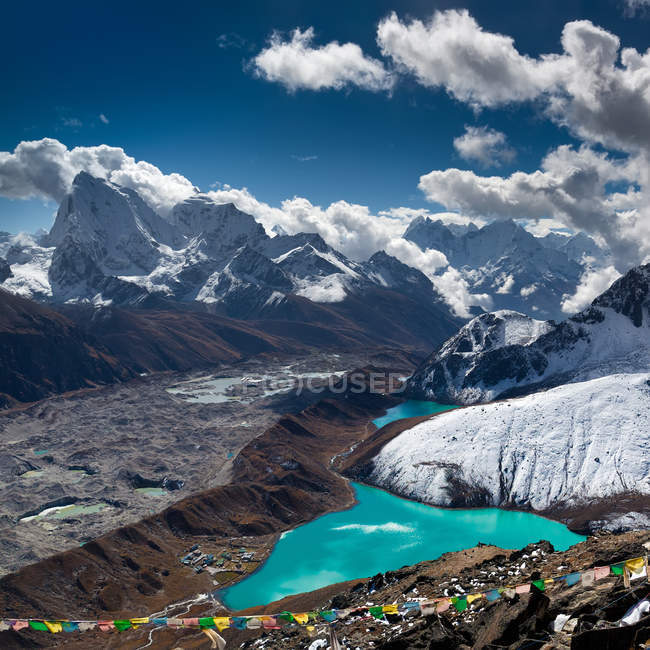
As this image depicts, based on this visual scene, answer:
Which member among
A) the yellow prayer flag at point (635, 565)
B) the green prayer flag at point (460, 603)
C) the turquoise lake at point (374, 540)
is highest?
the yellow prayer flag at point (635, 565)

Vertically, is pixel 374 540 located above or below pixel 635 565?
below

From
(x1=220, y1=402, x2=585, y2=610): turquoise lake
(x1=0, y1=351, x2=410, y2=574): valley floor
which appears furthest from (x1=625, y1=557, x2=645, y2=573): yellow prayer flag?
(x1=0, y1=351, x2=410, y2=574): valley floor

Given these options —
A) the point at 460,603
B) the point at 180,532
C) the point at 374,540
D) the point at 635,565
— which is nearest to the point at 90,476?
the point at 180,532

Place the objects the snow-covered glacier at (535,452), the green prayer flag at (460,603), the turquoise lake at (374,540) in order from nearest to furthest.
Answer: the green prayer flag at (460,603) < the turquoise lake at (374,540) < the snow-covered glacier at (535,452)

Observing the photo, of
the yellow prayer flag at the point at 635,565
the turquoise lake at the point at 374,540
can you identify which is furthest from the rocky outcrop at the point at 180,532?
the yellow prayer flag at the point at 635,565

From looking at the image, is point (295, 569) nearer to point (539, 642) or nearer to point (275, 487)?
point (275, 487)

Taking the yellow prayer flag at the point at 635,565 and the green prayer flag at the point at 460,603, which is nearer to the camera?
the yellow prayer flag at the point at 635,565

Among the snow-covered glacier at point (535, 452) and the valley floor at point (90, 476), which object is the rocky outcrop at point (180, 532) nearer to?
the valley floor at point (90, 476)

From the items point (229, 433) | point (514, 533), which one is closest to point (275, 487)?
point (514, 533)

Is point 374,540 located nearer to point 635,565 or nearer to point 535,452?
point 535,452
